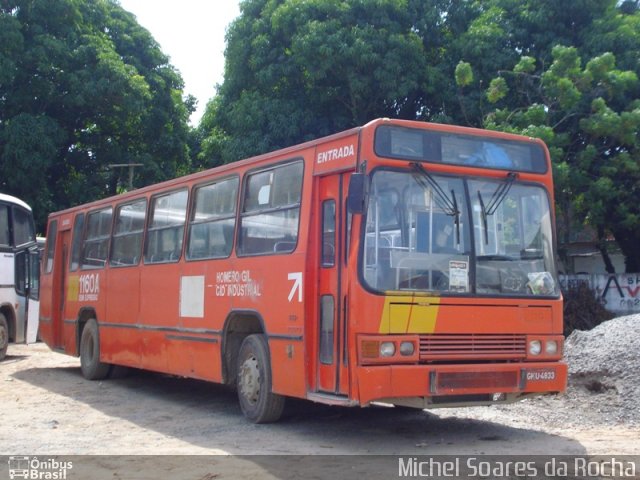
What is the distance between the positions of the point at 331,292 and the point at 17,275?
12.4 meters

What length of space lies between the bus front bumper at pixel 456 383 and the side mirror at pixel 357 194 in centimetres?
149

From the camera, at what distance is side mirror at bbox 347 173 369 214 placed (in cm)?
791

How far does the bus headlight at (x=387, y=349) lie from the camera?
7.92 meters

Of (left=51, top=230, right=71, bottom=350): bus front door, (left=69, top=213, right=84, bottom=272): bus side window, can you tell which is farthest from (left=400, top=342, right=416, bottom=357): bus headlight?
(left=51, top=230, right=71, bottom=350): bus front door

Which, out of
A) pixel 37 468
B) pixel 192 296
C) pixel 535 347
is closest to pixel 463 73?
pixel 192 296

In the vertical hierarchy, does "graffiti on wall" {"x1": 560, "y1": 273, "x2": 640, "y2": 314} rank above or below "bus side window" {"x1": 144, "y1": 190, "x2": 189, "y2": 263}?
below

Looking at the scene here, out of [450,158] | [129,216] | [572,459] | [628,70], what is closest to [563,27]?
[628,70]

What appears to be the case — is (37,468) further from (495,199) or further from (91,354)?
(91,354)

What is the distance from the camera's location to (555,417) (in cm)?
1020

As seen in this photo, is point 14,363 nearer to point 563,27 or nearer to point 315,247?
point 315,247

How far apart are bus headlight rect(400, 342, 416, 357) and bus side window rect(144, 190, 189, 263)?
15.3 ft

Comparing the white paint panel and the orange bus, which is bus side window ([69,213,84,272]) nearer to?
the white paint panel

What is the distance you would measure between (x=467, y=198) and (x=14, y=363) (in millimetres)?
12766

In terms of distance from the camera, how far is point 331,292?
8.50 m
